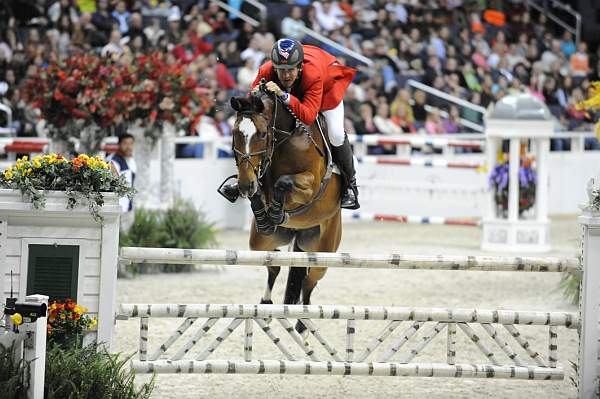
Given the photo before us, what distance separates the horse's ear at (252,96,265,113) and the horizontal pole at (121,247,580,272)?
4.25 ft

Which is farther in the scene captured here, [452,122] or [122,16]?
[452,122]

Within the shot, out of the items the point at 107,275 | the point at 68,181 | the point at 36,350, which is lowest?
the point at 36,350

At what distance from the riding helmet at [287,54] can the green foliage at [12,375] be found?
2.68 meters

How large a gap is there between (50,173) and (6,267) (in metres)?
0.48

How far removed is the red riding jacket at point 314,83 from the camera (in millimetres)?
6703

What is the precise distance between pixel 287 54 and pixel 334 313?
192 centimetres

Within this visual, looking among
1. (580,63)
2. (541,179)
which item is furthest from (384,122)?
(580,63)

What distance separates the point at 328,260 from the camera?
5.31 meters

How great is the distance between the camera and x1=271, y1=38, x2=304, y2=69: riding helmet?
6.54m

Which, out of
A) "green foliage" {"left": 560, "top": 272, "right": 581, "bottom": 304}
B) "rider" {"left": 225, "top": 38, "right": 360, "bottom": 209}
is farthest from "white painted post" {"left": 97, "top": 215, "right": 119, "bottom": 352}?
"green foliage" {"left": 560, "top": 272, "right": 581, "bottom": 304}

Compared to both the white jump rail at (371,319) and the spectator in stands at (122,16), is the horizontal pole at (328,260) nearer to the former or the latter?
the white jump rail at (371,319)

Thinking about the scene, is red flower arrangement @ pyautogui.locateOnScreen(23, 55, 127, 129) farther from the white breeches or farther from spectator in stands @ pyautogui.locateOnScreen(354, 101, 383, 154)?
spectator in stands @ pyautogui.locateOnScreen(354, 101, 383, 154)

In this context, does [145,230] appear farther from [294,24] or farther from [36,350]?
[294,24]

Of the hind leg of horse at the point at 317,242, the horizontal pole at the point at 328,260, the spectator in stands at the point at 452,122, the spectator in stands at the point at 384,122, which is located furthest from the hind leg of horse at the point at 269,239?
the spectator in stands at the point at 452,122
